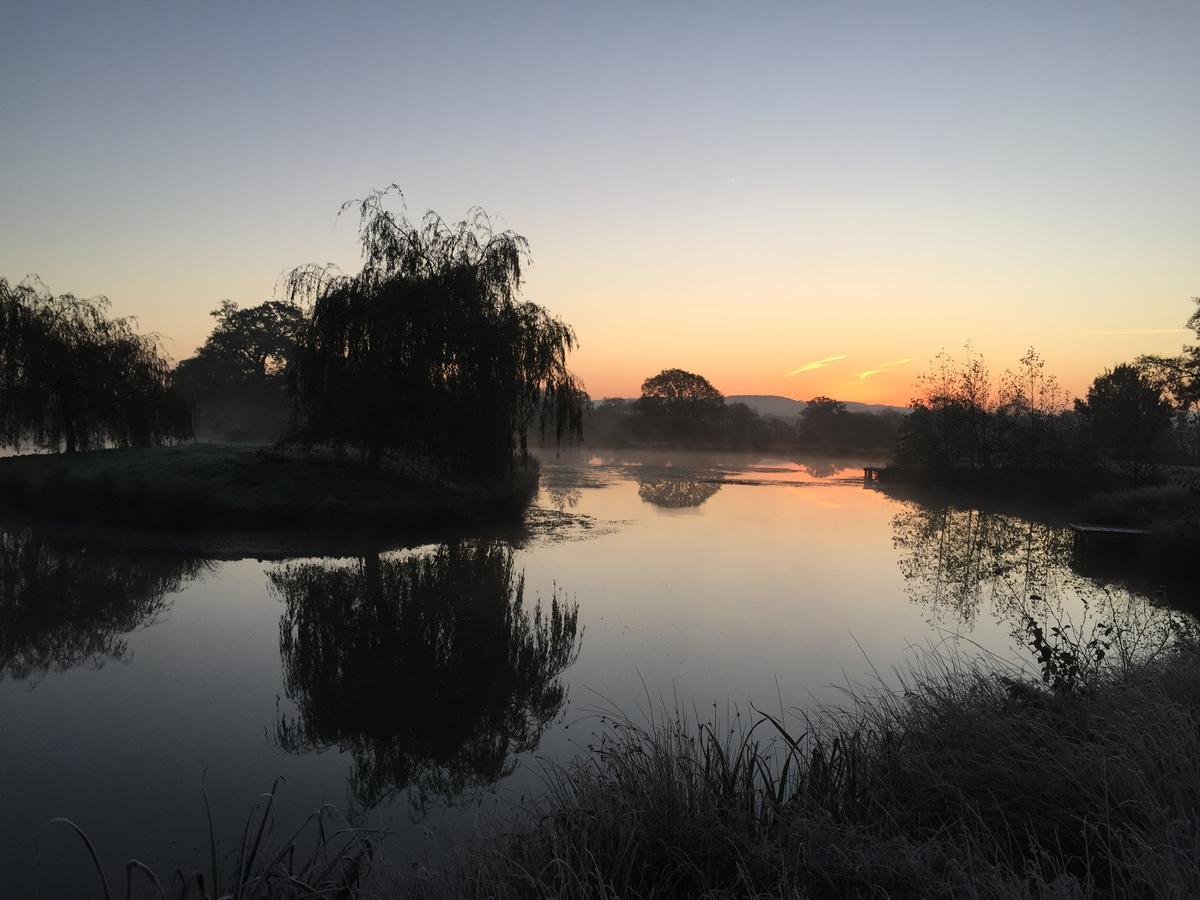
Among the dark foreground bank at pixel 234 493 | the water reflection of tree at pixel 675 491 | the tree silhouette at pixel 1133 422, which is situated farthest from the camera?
the tree silhouette at pixel 1133 422

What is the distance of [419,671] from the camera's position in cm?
719

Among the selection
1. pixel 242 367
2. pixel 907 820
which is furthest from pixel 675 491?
pixel 242 367

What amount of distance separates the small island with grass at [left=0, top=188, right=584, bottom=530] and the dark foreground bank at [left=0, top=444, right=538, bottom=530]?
0.13ft

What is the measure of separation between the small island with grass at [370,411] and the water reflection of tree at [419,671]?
475 centimetres

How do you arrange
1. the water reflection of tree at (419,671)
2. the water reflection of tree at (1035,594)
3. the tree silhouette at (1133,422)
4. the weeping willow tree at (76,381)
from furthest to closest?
the tree silhouette at (1133,422) < the weeping willow tree at (76,381) < the water reflection of tree at (1035,594) < the water reflection of tree at (419,671)

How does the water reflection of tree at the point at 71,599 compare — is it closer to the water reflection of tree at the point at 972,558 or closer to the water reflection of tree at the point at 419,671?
the water reflection of tree at the point at 419,671

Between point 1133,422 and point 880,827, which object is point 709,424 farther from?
point 880,827

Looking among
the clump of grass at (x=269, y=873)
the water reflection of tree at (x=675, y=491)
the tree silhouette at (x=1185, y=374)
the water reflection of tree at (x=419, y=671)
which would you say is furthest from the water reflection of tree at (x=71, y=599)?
the tree silhouette at (x=1185, y=374)

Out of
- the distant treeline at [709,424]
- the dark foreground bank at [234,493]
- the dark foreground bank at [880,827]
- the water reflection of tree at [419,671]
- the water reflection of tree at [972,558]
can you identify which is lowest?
the water reflection of tree at [972,558]

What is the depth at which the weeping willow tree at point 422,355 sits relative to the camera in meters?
16.1

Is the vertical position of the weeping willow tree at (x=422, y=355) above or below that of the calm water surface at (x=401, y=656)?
above

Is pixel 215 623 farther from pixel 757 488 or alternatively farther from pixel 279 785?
pixel 757 488

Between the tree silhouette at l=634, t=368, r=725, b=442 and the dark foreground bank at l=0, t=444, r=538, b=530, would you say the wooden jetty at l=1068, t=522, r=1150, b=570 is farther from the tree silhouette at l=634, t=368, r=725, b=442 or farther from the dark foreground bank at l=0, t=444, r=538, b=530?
the tree silhouette at l=634, t=368, r=725, b=442

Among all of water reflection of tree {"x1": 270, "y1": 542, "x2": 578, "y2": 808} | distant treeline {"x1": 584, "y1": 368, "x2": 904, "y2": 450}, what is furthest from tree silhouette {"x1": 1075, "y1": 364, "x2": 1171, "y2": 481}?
distant treeline {"x1": 584, "y1": 368, "x2": 904, "y2": 450}
